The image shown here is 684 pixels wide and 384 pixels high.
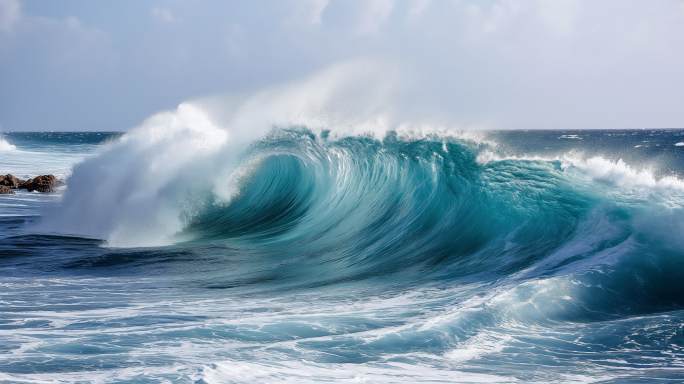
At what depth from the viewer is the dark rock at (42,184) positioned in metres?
22.8

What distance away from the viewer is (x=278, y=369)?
4184 mm

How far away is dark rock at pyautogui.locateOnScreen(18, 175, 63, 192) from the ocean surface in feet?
25.5

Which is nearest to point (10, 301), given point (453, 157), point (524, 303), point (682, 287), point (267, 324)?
point (267, 324)

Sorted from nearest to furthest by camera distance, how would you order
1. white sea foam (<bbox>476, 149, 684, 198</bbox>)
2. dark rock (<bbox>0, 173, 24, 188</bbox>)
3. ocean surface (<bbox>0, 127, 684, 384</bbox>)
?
ocean surface (<bbox>0, 127, 684, 384</bbox>), white sea foam (<bbox>476, 149, 684, 198</bbox>), dark rock (<bbox>0, 173, 24, 188</bbox>)

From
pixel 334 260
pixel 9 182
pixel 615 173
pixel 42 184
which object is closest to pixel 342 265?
pixel 334 260

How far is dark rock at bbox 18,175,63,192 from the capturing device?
2283 centimetres

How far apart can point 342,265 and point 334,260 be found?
43 cm

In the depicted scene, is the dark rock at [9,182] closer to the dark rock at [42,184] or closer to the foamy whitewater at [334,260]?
the dark rock at [42,184]

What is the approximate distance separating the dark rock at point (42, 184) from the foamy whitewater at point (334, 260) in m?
6.58

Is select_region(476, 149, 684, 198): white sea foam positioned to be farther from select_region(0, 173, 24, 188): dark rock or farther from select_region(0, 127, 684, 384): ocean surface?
select_region(0, 173, 24, 188): dark rock

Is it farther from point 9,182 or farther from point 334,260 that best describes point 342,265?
point 9,182

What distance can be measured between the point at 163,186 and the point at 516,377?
10.1m

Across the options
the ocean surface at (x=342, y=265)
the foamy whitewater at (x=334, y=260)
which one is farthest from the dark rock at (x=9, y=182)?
the ocean surface at (x=342, y=265)

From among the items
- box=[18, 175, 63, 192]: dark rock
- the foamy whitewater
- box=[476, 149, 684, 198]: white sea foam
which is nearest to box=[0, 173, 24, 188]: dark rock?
box=[18, 175, 63, 192]: dark rock
